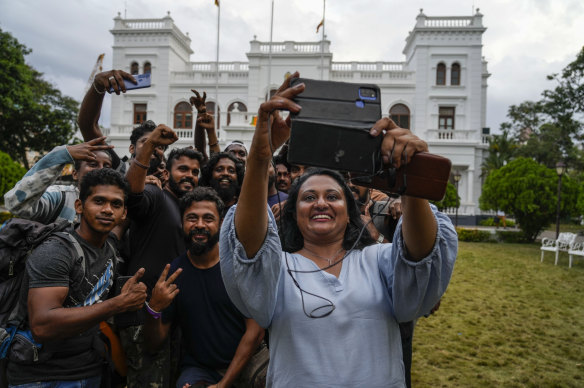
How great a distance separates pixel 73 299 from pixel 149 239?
2.73 ft

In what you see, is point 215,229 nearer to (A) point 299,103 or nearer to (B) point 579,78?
(A) point 299,103

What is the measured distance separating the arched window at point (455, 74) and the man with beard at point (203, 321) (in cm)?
2663

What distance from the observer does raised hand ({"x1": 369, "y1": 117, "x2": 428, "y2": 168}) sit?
1306 millimetres

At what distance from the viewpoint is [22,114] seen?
2047 cm

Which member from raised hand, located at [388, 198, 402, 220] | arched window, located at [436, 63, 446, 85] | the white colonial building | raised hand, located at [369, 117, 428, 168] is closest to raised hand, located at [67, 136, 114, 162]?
raised hand, located at [369, 117, 428, 168]

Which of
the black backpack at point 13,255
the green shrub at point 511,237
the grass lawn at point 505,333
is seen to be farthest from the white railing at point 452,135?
the black backpack at point 13,255

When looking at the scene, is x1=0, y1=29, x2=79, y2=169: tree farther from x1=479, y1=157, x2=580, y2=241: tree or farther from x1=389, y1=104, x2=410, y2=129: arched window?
x1=479, y1=157, x2=580, y2=241: tree

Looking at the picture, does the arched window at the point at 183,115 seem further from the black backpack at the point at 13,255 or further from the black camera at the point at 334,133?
the black camera at the point at 334,133

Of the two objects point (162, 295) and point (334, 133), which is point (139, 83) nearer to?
point (162, 295)

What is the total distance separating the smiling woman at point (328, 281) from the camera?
143 cm

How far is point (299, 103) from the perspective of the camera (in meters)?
1.41

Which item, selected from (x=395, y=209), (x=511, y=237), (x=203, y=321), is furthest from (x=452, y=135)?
(x=203, y=321)

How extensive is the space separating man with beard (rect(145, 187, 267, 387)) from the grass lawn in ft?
8.66

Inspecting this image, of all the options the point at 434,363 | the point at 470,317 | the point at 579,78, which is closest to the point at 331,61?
the point at 579,78
